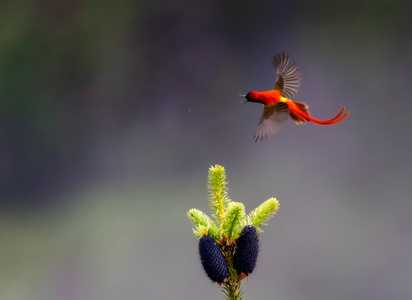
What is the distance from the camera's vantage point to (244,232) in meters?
0.55

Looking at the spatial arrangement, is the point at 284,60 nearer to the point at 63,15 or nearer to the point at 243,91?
the point at 243,91

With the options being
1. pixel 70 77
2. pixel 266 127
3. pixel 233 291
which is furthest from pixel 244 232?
pixel 70 77

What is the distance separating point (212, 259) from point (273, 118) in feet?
1.02

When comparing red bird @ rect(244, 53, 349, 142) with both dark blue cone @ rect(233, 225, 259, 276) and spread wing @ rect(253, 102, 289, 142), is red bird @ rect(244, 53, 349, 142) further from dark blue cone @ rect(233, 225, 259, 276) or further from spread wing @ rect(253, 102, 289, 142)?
dark blue cone @ rect(233, 225, 259, 276)

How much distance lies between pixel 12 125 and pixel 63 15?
0.36m

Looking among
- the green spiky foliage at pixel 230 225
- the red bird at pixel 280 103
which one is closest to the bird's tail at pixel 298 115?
the red bird at pixel 280 103

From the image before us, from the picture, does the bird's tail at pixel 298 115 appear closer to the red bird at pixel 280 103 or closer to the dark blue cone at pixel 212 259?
the red bird at pixel 280 103

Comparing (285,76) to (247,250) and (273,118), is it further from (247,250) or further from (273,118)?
(247,250)

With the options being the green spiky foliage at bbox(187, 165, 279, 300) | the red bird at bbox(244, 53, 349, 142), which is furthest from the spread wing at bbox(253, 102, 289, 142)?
the green spiky foliage at bbox(187, 165, 279, 300)

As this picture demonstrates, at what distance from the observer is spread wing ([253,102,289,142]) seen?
2.46ft

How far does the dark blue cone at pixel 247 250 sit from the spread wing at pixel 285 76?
0.33 metres

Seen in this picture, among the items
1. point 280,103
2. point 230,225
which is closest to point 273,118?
point 280,103

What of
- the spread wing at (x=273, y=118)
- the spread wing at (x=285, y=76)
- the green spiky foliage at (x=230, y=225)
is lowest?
the green spiky foliage at (x=230, y=225)

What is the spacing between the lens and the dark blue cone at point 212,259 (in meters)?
0.54
